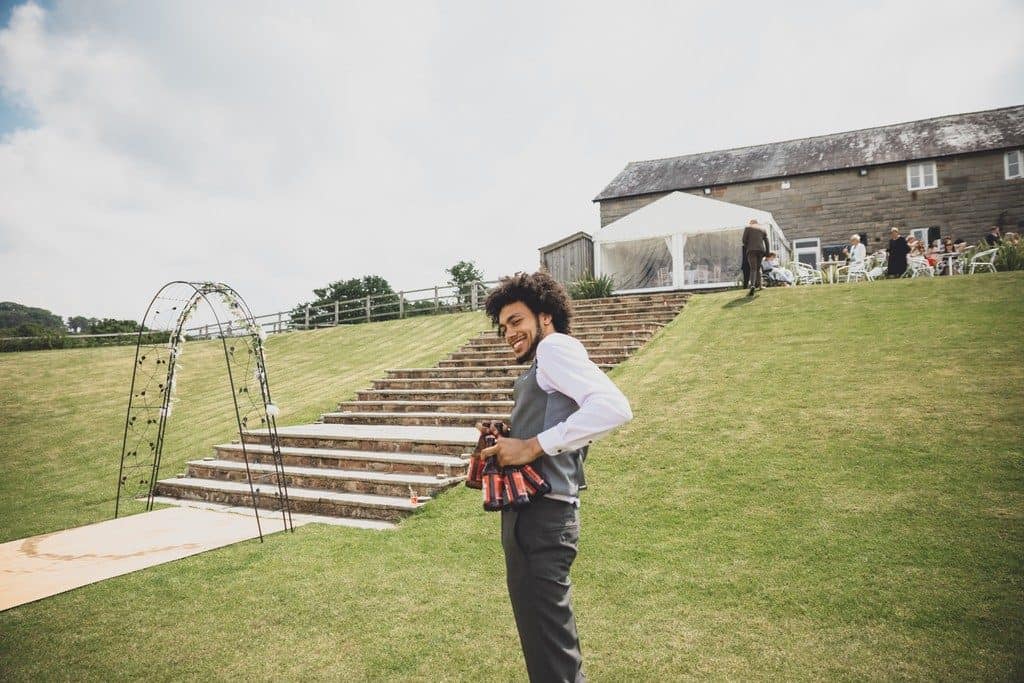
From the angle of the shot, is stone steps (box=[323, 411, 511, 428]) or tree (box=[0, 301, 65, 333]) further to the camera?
tree (box=[0, 301, 65, 333])

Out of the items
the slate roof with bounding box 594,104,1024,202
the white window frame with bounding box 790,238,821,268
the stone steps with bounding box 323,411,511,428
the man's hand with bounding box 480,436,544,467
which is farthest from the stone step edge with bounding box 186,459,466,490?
the slate roof with bounding box 594,104,1024,202

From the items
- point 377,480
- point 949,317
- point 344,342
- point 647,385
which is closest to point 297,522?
point 377,480

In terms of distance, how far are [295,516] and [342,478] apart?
68 cm

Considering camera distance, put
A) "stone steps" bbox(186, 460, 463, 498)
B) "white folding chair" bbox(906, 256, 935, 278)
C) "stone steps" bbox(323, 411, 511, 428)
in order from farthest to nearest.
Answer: "white folding chair" bbox(906, 256, 935, 278)
"stone steps" bbox(323, 411, 511, 428)
"stone steps" bbox(186, 460, 463, 498)

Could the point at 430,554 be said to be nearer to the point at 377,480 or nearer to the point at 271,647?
the point at 271,647

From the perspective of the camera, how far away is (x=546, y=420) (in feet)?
6.93

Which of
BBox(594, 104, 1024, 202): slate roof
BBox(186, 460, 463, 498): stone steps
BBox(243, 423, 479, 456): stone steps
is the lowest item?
BBox(186, 460, 463, 498): stone steps

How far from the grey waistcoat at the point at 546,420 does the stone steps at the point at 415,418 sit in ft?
19.5

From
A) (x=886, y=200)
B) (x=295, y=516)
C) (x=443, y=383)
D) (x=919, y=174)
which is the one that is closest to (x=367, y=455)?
(x=295, y=516)

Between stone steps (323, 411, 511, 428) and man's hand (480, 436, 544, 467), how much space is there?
19.9 feet

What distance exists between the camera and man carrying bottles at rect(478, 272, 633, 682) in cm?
198

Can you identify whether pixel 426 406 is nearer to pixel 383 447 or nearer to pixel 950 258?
pixel 383 447

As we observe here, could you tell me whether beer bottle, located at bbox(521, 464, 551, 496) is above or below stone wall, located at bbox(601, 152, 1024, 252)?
below

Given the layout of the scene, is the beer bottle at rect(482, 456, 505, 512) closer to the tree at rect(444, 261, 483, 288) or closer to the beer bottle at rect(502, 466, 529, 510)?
the beer bottle at rect(502, 466, 529, 510)
